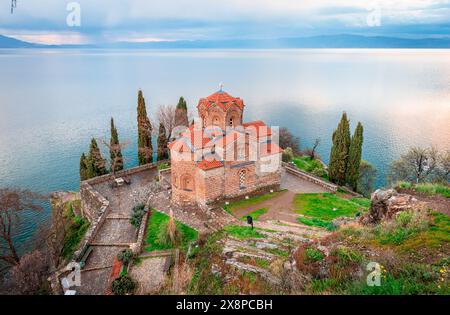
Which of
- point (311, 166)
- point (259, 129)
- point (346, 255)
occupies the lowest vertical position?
point (311, 166)

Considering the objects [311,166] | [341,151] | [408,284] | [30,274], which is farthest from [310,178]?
[30,274]

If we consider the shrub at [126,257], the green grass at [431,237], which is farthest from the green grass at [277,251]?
the shrub at [126,257]

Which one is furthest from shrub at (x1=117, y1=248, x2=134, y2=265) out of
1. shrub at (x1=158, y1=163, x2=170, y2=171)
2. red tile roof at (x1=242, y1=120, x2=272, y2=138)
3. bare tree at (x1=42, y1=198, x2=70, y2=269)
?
shrub at (x1=158, y1=163, x2=170, y2=171)

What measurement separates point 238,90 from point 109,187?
318 feet

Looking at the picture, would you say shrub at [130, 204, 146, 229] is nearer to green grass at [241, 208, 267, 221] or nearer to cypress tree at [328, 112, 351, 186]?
green grass at [241, 208, 267, 221]

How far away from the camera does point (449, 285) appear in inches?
353

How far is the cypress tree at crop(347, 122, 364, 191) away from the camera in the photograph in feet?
104

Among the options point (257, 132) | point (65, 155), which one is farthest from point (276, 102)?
point (257, 132)

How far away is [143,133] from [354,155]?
80.3ft

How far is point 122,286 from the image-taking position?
649 inches

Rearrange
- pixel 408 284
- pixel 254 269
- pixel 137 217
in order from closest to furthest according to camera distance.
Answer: pixel 408 284
pixel 254 269
pixel 137 217

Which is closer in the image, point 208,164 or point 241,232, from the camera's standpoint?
point 241,232

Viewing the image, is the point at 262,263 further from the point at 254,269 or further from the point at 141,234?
the point at 141,234
